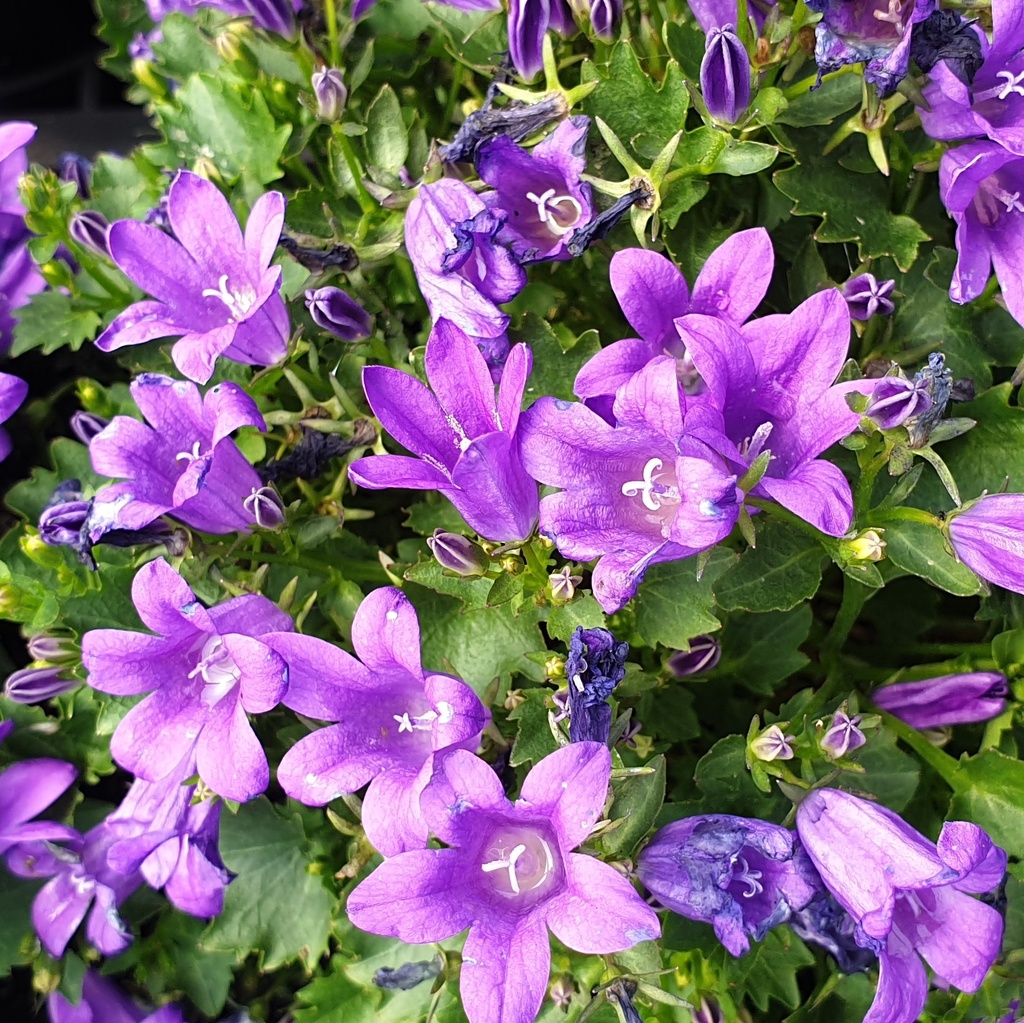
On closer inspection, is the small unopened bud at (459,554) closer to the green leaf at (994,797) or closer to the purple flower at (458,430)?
the purple flower at (458,430)

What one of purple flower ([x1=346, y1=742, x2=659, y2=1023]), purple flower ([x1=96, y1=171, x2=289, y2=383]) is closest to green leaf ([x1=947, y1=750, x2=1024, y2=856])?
purple flower ([x1=346, y1=742, x2=659, y2=1023])

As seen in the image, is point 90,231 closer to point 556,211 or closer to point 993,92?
point 556,211

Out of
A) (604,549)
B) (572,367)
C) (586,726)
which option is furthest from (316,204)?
(586,726)

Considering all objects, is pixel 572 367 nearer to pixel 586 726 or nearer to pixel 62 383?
pixel 586 726

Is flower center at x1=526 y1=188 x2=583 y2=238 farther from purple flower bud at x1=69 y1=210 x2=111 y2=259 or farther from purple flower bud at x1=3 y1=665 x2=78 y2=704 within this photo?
purple flower bud at x1=3 y1=665 x2=78 y2=704

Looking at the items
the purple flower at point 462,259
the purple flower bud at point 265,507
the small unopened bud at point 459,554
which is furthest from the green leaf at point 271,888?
the purple flower at point 462,259

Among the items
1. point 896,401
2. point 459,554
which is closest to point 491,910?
point 459,554
